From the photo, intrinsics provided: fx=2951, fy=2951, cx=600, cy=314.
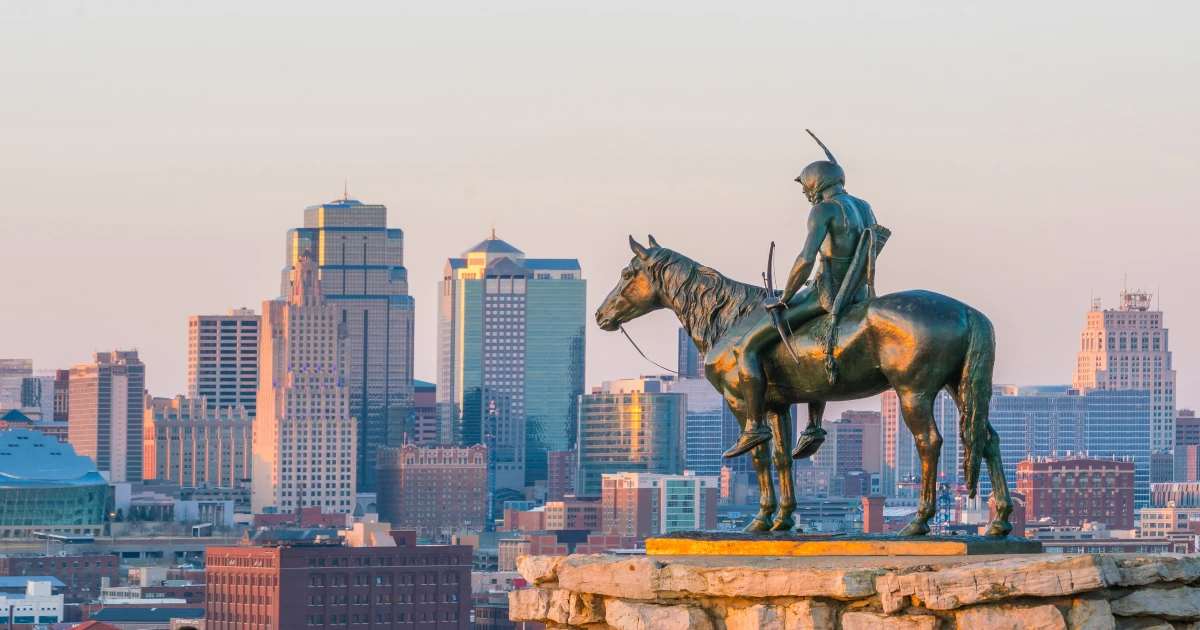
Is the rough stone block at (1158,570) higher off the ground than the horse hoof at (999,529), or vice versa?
the horse hoof at (999,529)

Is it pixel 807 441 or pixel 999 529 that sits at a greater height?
pixel 807 441

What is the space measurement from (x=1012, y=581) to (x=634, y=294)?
345cm

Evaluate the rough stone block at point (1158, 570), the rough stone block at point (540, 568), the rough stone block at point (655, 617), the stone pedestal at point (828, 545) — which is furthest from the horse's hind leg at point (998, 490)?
the rough stone block at point (540, 568)

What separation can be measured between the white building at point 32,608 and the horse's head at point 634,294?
5232 inches

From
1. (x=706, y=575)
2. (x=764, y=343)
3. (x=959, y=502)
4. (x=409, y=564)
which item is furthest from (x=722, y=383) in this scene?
(x=959, y=502)

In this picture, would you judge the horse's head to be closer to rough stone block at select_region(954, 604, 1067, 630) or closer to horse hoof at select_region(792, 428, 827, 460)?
horse hoof at select_region(792, 428, 827, 460)

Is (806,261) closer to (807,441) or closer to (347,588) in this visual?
(807,441)

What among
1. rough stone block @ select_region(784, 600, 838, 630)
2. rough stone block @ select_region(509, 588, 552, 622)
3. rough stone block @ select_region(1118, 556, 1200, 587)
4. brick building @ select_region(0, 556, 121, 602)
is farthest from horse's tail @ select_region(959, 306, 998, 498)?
brick building @ select_region(0, 556, 121, 602)

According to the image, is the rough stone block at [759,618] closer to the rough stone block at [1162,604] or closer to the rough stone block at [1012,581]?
the rough stone block at [1012,581]

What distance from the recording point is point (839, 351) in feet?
36.3

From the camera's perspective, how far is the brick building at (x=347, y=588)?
134m

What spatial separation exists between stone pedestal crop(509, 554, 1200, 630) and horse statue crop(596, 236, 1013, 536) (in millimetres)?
1040

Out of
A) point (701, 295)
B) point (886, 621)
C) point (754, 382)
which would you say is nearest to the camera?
point (886, 621)

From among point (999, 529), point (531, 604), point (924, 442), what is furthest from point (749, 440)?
point (531, 604)
